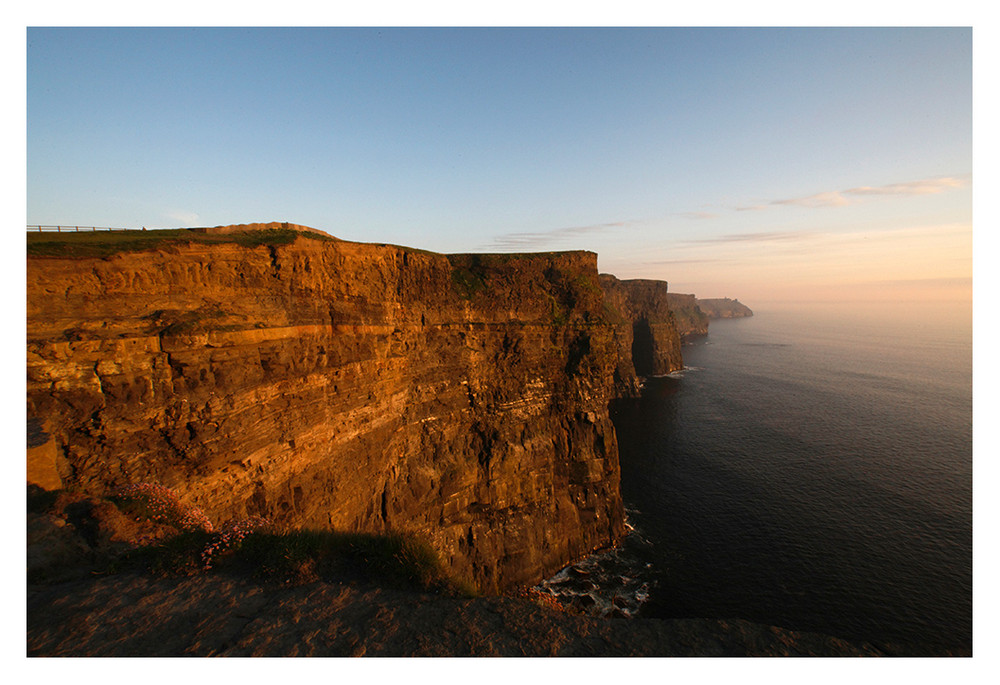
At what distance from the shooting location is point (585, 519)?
Result: 3209cm

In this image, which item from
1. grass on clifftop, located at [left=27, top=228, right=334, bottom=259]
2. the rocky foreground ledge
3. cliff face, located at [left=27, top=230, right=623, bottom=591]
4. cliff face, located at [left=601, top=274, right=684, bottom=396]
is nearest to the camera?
the rocky foreground ledge

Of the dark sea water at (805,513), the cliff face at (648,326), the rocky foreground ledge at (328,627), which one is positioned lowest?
the dark sea water at (805,513)

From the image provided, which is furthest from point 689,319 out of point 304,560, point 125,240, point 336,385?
point 304,560

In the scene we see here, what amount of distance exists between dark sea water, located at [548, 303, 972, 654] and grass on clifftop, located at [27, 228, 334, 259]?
28578mm

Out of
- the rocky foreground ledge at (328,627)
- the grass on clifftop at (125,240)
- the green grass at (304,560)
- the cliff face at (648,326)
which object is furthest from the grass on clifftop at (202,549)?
the cliff face at (648,326)

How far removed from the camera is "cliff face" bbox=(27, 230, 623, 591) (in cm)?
1226

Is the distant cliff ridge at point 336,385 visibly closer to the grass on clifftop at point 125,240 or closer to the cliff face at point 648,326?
the grass on clifftop at point 125,240

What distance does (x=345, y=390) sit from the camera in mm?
19859

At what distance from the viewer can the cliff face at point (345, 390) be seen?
483 inches

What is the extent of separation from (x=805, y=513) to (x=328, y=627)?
157 ft

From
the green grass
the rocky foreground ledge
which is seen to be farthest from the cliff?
the green grass

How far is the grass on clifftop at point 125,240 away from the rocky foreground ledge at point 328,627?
10133mm

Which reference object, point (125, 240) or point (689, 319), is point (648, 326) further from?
point (125, 240)

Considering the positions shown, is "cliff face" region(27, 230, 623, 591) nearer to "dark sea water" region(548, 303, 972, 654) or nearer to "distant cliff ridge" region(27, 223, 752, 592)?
"distant cliff ridge" region(27, 223, 752, 592)
